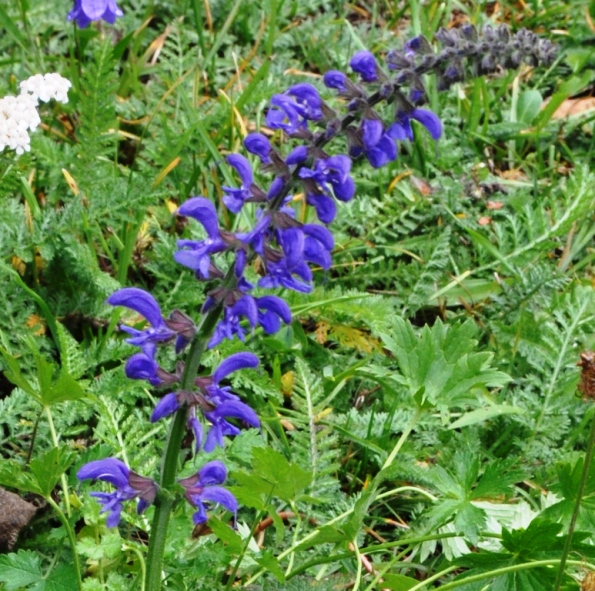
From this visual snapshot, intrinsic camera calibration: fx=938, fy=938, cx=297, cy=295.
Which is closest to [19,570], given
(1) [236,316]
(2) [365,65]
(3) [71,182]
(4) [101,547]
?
(4) [101,547]

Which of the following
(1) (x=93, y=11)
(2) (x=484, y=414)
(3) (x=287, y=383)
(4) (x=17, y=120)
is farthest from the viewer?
(3) (x=287, y=383)

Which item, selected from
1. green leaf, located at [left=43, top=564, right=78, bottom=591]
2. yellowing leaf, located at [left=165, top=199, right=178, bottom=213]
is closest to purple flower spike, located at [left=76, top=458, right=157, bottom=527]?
green leaf, located at [left=43, top=564, right=78, bottom=591]

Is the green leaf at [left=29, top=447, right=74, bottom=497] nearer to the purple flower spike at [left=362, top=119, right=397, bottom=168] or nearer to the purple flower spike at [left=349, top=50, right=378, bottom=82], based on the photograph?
the purple flower spike at [left=362, top=119, right=397, bottom=168]

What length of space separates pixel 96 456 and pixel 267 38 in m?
2.96

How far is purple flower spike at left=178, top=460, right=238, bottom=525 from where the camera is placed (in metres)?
2.26

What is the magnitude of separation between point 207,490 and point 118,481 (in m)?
0.22

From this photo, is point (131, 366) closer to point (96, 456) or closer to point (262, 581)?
point (96, 456)

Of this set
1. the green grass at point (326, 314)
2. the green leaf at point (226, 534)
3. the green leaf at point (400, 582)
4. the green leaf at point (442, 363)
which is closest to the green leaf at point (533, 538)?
the green grass at point (326, 314)

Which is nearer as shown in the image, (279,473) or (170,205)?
(279,473)

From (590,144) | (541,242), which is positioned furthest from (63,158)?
(590,144)

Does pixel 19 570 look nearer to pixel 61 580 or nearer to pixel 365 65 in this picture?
pixel 61 580

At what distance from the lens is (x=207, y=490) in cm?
228

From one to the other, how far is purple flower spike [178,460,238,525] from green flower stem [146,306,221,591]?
0.05m

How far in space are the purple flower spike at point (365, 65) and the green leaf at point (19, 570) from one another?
1440 millimetres
